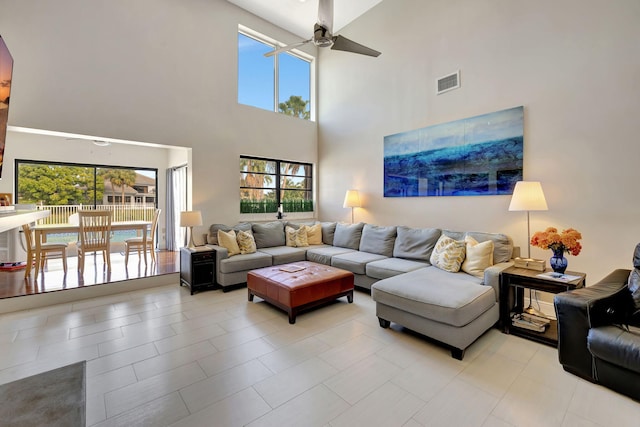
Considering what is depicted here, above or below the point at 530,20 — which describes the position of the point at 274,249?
below

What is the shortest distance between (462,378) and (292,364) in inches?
50.4

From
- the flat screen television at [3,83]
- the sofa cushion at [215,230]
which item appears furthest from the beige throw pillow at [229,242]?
the flat screen television at [3,83]

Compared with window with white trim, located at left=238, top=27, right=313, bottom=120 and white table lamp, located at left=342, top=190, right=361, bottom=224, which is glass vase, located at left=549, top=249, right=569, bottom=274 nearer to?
white table lamp, located at left=342, top=190, right=361, bottom=224

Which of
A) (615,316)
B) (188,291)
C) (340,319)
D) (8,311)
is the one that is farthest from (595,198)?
(8,311)

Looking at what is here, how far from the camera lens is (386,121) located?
4.80 meters

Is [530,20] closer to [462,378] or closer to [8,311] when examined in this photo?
[462,378]

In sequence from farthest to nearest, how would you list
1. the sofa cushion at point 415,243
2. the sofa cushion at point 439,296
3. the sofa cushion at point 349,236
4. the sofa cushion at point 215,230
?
the sofa cushion at point 349,236, the sofa cushion at point 215,230, the sofa cushion at point 415,243, the sofa cushion at point 439,296

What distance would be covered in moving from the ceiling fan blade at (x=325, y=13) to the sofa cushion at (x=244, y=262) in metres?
3.18

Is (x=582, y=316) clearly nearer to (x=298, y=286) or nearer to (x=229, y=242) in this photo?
(x=298, y=286)

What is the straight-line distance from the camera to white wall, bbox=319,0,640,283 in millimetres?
2736

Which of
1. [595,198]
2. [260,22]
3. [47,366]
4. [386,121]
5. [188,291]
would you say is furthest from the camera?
[260,22]

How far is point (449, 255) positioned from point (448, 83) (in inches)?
96.4

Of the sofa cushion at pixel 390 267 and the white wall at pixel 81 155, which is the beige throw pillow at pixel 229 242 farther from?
the white wall at pixel 81 155

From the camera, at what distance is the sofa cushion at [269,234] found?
4969mm
